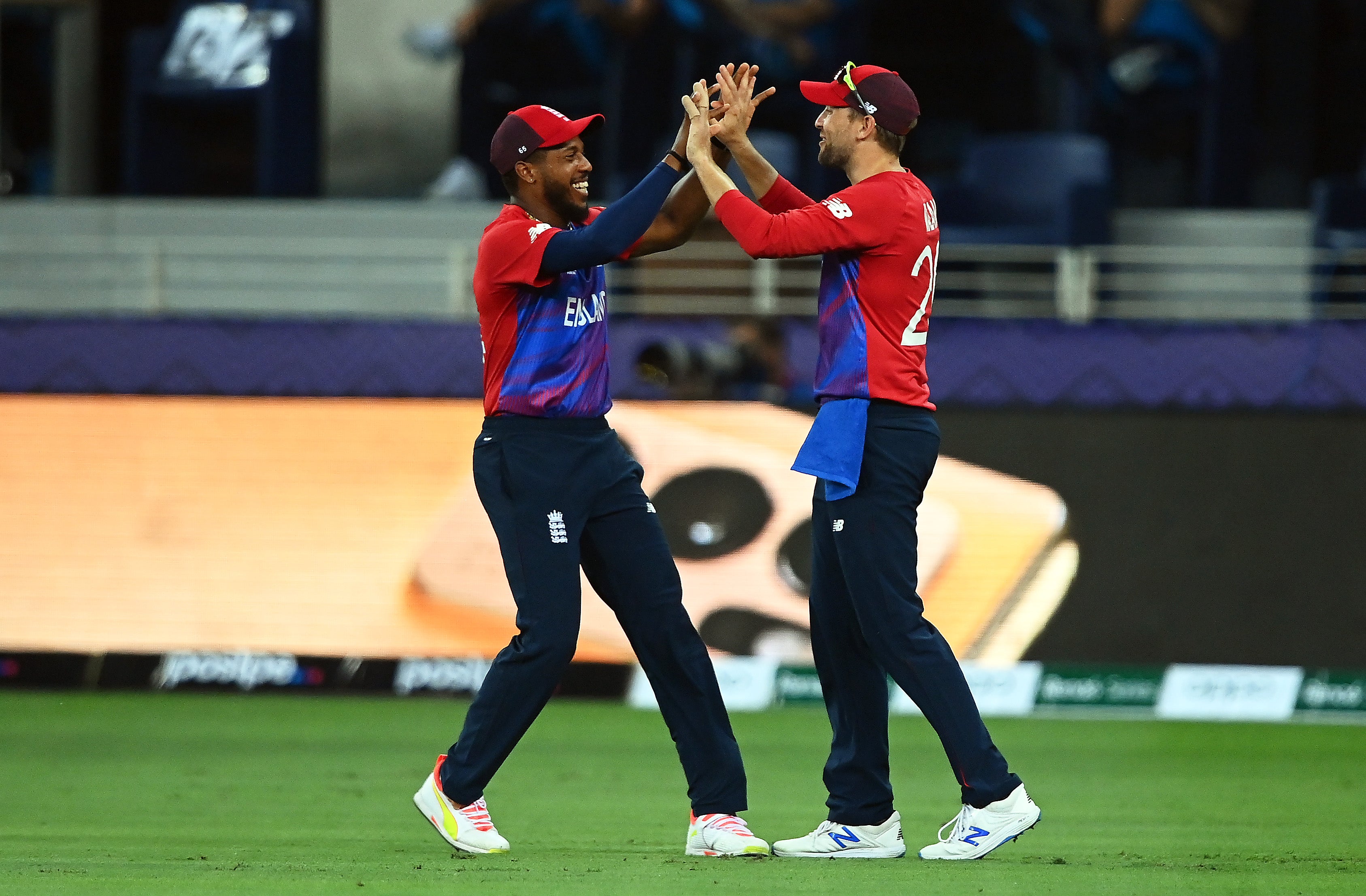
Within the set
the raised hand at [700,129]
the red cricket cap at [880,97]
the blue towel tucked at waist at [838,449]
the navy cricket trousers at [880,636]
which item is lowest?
the navy cricket trousers at [880,636]

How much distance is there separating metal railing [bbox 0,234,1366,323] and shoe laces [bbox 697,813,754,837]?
239 inches

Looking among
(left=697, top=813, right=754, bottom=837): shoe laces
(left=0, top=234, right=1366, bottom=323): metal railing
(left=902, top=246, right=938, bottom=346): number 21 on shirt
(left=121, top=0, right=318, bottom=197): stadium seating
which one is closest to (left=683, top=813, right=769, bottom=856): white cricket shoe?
(left=697, top=813, right=754, bottom=837): shoe laces

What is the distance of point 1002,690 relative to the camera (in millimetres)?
9680

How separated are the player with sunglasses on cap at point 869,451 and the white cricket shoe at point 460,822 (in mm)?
786

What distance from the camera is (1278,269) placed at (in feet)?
39.6

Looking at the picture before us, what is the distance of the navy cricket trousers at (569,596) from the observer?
516 centimetres

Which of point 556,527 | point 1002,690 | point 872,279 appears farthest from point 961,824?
point 1002,690

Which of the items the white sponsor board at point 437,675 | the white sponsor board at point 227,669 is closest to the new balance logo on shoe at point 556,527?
the white sponsor board at point 437,675


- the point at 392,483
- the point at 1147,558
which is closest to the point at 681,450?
the point at 392,483

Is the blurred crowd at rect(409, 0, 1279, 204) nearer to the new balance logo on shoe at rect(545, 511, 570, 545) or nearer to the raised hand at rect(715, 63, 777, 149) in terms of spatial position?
the raised hand at rect(715, 63, 777, 149)

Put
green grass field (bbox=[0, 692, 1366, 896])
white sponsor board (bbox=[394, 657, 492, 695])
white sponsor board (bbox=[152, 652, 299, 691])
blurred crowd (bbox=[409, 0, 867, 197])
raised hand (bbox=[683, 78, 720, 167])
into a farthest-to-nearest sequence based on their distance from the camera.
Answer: blurred crowd (bbox=[409, 0, 867, 197])
white sponsor board (bbox=[152, 652, 299, 691])
white sponsor board (bbox=[394, 657, 492, 695])
raised hand (bbox=[683, 78, 720, 167])
green grass field (bbox=[0, 692, 1366, 896])

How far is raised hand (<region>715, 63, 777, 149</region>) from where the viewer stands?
5.13 metres

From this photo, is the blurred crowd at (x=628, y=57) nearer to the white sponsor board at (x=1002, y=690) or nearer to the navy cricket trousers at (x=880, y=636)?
the white sponsor board at (x=1002, y=690)

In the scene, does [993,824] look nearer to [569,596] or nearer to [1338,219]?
[569,596]
